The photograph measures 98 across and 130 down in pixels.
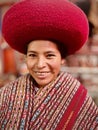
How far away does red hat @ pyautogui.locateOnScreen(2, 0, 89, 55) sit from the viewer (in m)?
1.46

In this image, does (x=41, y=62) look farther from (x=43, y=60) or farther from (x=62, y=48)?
(x=62, y=48)

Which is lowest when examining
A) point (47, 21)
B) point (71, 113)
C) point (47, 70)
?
point (71, 113)

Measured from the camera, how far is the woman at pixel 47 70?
4.83 feet

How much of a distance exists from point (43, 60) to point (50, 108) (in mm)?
179

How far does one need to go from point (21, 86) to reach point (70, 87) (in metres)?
0.19

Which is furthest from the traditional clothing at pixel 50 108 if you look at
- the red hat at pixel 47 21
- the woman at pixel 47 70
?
the red hat at pixel 47 21

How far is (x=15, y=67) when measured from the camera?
3.71 m

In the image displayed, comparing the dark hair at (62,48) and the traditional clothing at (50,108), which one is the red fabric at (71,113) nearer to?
the traditional clothing at (50,108)

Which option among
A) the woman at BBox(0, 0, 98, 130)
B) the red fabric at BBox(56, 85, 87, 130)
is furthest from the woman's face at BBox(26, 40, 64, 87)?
the red fabric at BBox(56, 85, 87, 130)

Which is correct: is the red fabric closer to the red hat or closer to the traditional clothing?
the traditional clothing

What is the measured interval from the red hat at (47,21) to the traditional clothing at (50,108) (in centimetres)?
18

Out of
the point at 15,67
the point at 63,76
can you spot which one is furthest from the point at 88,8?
the point at 63,76

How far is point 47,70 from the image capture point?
4.98 ft

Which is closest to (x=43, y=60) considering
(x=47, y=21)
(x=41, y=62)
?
(x=41, y=62)
